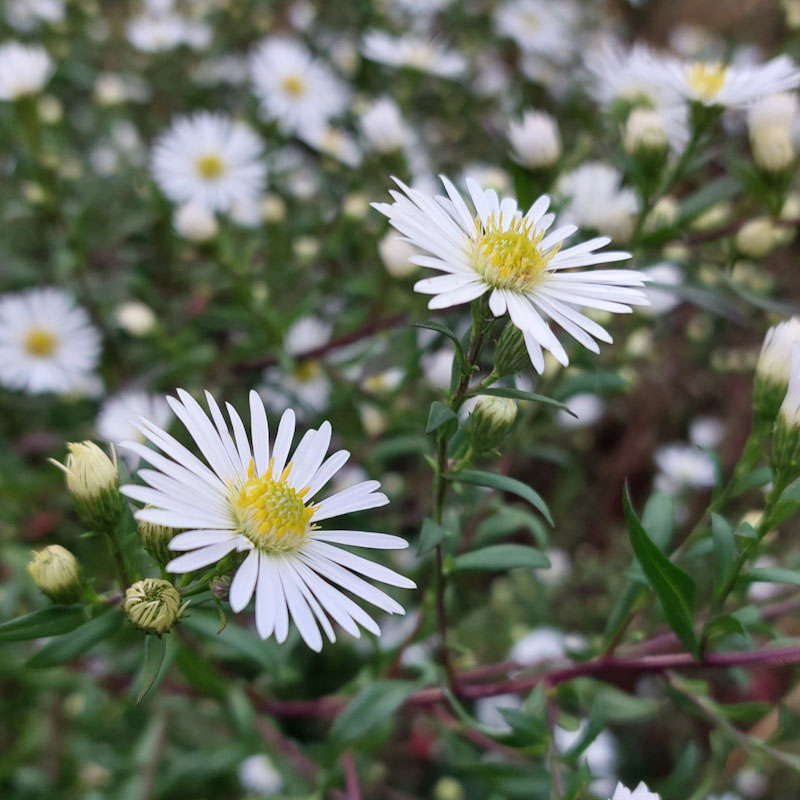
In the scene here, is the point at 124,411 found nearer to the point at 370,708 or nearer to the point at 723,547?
the point at 370,708

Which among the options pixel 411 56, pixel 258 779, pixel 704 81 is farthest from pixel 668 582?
pixel 411 56

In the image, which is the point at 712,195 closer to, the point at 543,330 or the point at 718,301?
the point at 718,301

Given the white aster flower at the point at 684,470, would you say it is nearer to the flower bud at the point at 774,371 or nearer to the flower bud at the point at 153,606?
the flower bud at the point at 774,371

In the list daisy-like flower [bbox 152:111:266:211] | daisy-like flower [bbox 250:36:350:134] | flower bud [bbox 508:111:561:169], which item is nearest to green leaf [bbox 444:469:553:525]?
flower bud [bbox 508:111:561:169]

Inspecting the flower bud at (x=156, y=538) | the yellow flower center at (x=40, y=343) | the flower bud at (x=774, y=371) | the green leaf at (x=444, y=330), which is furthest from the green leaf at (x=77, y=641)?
the yellow flower center at (x=40, y=343)

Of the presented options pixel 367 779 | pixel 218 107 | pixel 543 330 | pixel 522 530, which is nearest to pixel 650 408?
pixel 522 530

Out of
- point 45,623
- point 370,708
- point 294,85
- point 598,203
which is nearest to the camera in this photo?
point 45,623

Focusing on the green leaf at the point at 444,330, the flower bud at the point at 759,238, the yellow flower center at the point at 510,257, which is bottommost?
the green leaf at the point at 444,330
